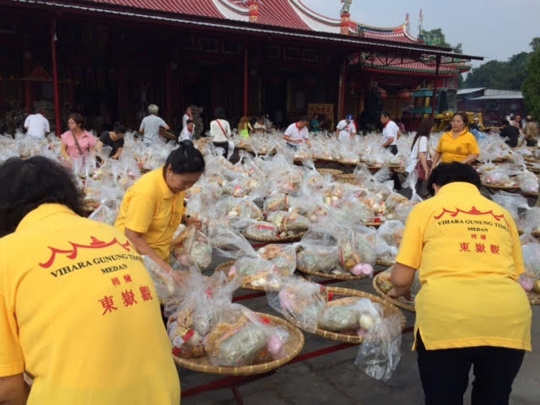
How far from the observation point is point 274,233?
3.59m

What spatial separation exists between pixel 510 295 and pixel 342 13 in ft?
51.7

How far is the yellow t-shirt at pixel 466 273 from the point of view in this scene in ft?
5.61

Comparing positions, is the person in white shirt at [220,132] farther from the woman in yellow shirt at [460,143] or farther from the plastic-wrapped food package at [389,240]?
the plastic-wrapped food package at [389,240]

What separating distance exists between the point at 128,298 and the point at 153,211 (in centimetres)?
127

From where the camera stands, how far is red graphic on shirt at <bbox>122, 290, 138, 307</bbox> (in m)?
1.21

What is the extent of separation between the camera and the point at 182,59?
12453mm

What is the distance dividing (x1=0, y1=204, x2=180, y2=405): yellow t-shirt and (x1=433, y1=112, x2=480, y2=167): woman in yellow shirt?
469cm

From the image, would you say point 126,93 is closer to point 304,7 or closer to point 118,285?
point 304,7

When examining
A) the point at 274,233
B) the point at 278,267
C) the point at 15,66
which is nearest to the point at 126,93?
the point at 15,66

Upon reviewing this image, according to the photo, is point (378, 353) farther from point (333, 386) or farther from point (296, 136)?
point (296, 136)

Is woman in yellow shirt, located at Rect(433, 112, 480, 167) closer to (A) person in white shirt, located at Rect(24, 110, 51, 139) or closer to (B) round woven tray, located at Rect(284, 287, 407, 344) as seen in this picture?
(B) round woven tray, located at Rect(284, 287, 407, 344)

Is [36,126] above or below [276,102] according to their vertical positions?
below

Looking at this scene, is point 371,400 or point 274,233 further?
point 274,233

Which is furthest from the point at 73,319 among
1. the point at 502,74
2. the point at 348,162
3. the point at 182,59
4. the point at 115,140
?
the point at 502,74
